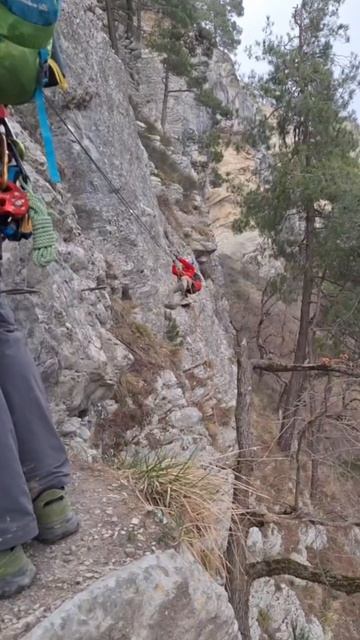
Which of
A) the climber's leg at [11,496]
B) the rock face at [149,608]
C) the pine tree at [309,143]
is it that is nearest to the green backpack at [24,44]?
the climber's leg at [11,496]

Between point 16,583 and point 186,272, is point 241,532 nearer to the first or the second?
point 16,583

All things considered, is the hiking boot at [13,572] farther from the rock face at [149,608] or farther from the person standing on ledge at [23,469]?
the rock face at [149,608]

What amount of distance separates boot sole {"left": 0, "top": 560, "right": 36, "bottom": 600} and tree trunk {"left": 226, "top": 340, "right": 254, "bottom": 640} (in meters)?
1.84

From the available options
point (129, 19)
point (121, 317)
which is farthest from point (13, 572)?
point (129, 19)

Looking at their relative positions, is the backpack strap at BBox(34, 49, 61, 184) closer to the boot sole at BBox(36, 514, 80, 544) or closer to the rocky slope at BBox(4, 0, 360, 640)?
the boot sole at BBox(36, 514, 80, 544)

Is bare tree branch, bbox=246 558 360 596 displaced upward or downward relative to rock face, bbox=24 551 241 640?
downward

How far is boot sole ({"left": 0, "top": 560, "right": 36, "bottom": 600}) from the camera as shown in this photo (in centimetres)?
219

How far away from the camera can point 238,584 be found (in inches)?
174

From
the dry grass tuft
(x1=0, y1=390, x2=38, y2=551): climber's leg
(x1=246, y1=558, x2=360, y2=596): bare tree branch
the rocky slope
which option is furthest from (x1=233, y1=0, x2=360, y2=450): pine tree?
(x1=0, y1=390, x2=38, y2=551): climber's leg

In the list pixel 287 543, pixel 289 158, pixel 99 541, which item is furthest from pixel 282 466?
pixel 99 541

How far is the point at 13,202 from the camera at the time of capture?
2.47 meters

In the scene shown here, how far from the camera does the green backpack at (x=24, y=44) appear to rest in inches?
78.4

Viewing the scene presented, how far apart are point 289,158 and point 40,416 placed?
14.0m

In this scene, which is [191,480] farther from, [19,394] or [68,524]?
[19,394]
